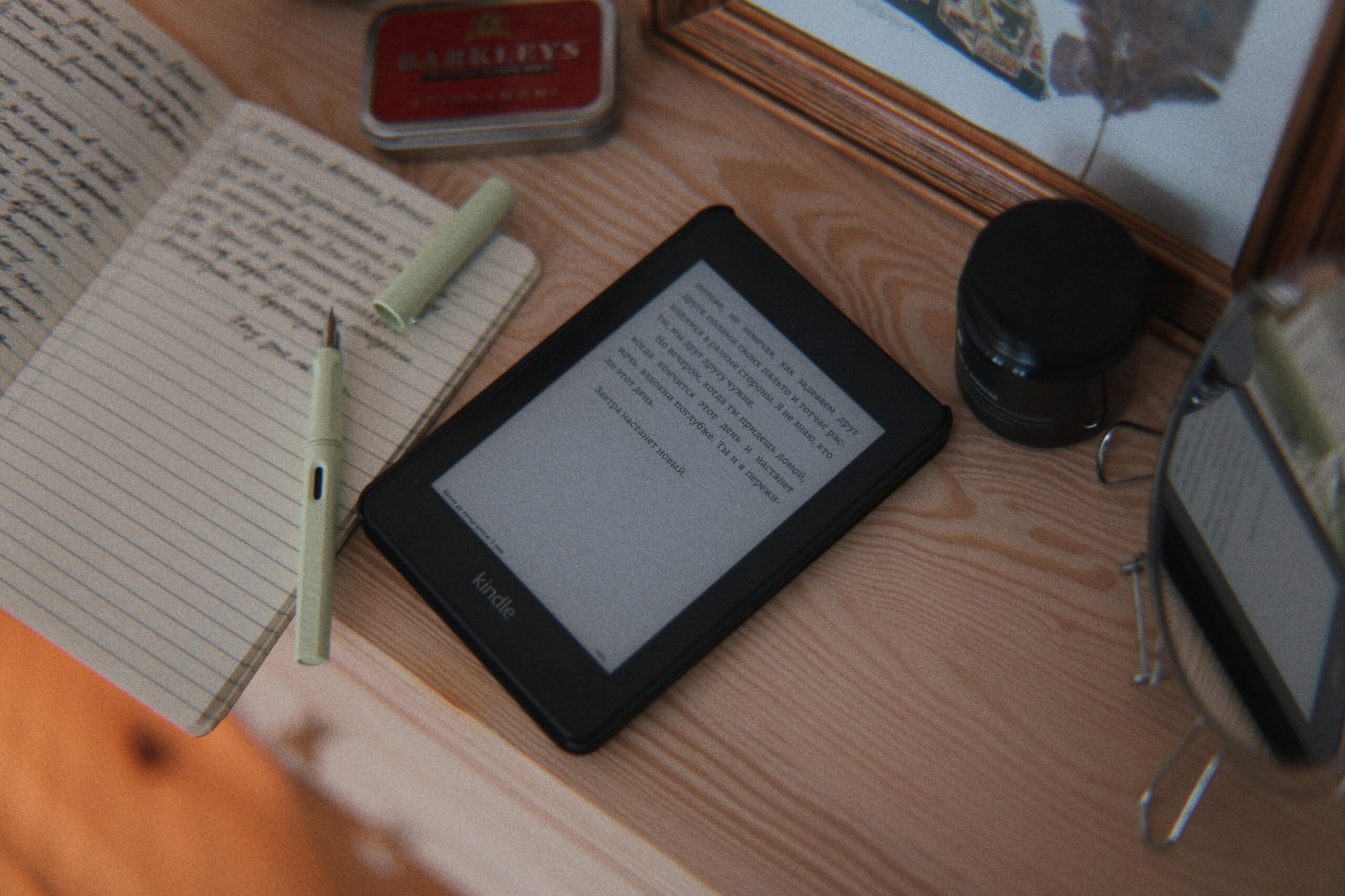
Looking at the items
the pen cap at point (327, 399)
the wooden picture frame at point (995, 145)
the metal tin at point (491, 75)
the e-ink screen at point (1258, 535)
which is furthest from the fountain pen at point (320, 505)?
the e-ink screen at point (1258, 535)

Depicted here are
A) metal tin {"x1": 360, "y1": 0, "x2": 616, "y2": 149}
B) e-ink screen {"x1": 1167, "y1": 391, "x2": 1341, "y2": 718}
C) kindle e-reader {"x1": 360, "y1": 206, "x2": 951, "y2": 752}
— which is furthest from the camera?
metal tin {"x1": 360, "y1": 0, "x2": 616, "y2": 149}

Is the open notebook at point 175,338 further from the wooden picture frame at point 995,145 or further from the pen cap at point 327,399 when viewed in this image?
the wooden picture frame at point 995,145

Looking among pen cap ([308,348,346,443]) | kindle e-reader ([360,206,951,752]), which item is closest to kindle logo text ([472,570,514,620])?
kindle e-reader ([360,206,951,752])

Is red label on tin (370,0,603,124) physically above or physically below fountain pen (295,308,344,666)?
above

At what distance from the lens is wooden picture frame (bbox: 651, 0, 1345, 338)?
354mm

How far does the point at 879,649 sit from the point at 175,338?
15.0 inches

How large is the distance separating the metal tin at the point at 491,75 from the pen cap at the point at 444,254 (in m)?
0.04

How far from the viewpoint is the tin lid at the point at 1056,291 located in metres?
0.39

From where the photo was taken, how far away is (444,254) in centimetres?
52

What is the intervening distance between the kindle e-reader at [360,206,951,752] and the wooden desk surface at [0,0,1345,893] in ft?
0.08

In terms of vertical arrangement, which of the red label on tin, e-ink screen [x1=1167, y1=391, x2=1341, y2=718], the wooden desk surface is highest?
the red label on tin

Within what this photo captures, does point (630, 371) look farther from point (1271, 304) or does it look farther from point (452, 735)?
point (452, 735)

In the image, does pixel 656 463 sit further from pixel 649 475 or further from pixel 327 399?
pixel 327 399

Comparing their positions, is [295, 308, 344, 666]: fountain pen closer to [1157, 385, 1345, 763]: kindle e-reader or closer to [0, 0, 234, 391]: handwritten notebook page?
[0, 0, 234, 391]: handwritten notebook page
